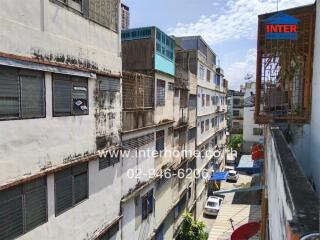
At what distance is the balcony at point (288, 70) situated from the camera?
9711 millimetres

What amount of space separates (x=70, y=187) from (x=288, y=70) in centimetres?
877

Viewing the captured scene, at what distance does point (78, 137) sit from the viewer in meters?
7.95

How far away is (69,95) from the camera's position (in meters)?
7.51

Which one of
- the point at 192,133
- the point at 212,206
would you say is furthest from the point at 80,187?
the point at 212,206

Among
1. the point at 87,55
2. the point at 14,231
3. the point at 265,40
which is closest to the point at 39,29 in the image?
the point at 87,55

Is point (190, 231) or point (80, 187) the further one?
point (190, 231)

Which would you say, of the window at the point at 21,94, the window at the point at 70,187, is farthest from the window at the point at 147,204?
the window at the point at 21,94

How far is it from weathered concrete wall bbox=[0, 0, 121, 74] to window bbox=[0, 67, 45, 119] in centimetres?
40

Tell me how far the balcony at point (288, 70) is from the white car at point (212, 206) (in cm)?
1624

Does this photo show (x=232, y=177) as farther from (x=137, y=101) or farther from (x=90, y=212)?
(x=90, y=212)

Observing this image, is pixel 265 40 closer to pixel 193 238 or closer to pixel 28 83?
pixel 28 83

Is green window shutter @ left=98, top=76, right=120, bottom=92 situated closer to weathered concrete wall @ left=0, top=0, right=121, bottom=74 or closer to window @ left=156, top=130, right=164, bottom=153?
weathered concrete wall @ left=0, top=0, right=121, bottom=74

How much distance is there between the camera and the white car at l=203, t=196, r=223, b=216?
1024 inches

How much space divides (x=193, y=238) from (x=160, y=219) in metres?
4.05
